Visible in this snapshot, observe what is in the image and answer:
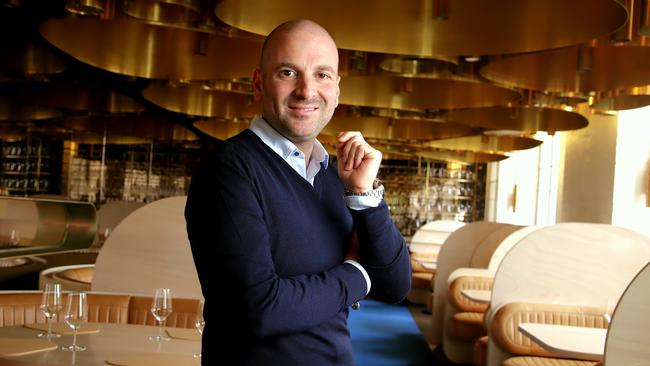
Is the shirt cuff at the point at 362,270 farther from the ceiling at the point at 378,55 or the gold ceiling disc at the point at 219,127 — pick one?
the gold ceiling disc at the point at 219,127

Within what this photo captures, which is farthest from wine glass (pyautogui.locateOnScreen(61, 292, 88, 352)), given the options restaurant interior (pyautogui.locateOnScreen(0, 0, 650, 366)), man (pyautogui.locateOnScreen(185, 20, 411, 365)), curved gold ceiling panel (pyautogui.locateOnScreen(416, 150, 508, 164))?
curved gold ceiling panel (pyautogui.locateOnScreen(416, 150, 508, 164))

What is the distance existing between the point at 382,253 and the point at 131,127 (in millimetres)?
13960

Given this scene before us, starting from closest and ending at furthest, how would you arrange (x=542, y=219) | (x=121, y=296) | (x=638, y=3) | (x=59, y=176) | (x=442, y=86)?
(x=121, y=296), (x=638, y=3), (x=442, y=86), (x=542, y=219), (x=59, y=176)

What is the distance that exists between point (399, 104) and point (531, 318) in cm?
314

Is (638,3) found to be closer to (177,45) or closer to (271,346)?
(177,45)

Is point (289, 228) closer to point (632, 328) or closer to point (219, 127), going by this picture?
point (632, 328)

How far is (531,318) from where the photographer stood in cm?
512

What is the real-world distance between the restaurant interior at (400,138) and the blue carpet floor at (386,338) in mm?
47

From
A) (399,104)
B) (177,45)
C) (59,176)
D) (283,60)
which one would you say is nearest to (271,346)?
(283,60)

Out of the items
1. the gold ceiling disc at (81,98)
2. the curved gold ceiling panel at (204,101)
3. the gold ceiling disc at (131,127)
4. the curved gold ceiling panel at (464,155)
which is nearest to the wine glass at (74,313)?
the curved gold ceiling panel at (204,101)

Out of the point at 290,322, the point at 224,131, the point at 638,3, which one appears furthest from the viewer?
the point at 224,131

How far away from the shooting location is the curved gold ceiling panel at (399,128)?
10.6 meters

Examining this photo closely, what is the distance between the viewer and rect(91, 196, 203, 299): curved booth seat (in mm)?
4465

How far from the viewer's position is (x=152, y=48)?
18.9 feet
